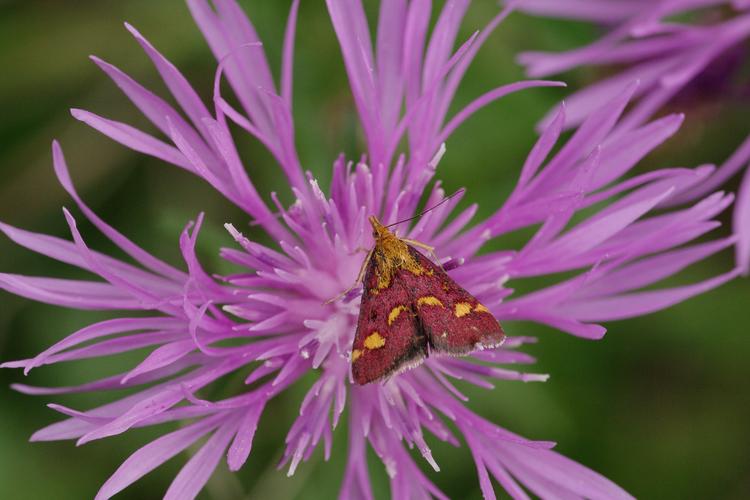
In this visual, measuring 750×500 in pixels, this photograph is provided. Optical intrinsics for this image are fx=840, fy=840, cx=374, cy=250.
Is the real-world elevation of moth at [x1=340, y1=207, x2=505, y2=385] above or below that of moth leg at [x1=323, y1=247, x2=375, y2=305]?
below

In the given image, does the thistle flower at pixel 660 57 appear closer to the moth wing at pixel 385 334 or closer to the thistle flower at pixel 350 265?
the thistle flower at pixel 350 265

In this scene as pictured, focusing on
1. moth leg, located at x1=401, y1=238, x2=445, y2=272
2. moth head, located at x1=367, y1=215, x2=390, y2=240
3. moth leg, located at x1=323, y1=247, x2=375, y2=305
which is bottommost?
moth leg, located at x1=323, y1=247, x2=375, y2=305

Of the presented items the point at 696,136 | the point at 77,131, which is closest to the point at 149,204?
the point at 77,131

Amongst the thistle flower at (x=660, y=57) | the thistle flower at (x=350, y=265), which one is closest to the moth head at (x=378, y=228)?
the thistle flower at (x=350, y=265)

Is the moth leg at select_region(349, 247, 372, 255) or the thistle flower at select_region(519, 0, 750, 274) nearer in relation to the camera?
the moth leg at select_region(349, 247, 372, 255)

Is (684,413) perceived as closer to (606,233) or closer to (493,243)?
(493,243)

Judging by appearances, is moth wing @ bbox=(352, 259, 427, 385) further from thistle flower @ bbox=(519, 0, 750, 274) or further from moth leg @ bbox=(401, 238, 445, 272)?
thistle flower @ bbox=(519, 0, 750, 274)

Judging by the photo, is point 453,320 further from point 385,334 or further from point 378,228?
point 378,228

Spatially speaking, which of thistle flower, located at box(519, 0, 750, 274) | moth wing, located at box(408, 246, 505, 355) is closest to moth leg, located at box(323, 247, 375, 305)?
moth wing, located at box(408, 246, 505, 355)
